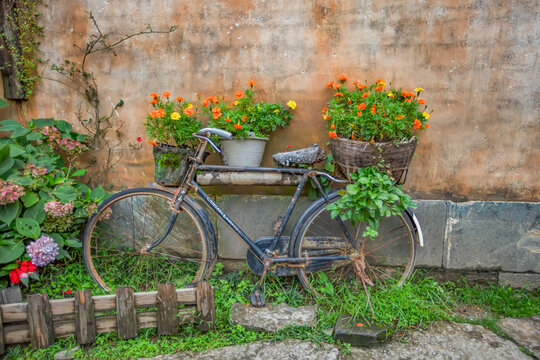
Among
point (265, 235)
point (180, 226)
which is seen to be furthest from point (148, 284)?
point (265, 235)

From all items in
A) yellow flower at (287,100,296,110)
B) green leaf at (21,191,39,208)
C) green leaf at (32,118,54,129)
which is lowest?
green leaf at (21,191,39,208)

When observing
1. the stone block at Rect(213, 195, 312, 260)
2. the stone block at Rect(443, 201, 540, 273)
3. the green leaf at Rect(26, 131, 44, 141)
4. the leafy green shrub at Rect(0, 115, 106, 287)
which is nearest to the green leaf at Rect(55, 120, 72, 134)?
the leafy green shrub at Rect(0, 115, 106, 287)

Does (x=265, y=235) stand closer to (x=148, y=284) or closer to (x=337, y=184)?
(x=337, y=184)

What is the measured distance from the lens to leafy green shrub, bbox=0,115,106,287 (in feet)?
9.22

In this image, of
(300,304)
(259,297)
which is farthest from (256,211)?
(300,304)

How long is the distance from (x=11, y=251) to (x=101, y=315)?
3.17 ft

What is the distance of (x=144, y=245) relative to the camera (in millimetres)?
3395

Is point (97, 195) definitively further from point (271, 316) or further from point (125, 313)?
point (271, 316)

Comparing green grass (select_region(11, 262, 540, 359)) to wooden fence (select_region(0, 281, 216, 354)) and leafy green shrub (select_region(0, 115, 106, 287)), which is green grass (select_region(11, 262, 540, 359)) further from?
leafy green shrub (select_region(0, 115, 106, 287))

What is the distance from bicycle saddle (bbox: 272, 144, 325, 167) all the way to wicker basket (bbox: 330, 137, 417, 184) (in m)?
0.16

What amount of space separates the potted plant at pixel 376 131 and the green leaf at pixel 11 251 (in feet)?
8.47

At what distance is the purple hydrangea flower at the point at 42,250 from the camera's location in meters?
2.81

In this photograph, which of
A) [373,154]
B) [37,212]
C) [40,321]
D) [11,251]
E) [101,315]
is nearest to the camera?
[40,321]

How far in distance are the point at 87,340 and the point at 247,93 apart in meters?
2.19
